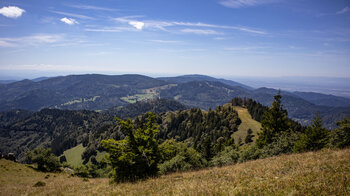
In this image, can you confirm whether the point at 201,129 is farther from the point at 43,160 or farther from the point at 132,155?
the point at 132,155

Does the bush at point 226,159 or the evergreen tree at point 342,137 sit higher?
the evergreen tree at point 342,137

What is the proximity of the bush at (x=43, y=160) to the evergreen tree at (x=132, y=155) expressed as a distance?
34638 millimetres

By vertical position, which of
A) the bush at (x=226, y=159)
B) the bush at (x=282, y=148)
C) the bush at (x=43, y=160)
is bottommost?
the bush at (x=43, y=160)

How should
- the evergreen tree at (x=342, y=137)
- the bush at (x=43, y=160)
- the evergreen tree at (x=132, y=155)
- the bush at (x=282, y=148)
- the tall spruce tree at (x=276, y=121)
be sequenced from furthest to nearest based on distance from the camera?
the bush at (x=43, y=160), the tall spruce tree at (x=276, y=121), the bush at (x=282, y=148), the evergreen tree at (x=342, y=137), the evergreen tree at (x=132, y=155)

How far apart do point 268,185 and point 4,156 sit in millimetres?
56256

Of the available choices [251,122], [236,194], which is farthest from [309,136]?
[251,122]

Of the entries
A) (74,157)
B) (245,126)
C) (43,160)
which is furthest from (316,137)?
(74,157)

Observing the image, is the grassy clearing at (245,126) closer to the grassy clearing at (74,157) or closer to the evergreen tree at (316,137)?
the evergreen tree at (316,137)

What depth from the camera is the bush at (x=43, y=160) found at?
37.4 metres

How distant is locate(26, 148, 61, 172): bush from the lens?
37.4 metres

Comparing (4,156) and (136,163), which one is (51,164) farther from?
(136,163)

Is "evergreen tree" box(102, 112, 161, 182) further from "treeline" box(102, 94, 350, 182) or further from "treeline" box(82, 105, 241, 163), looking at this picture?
"treeline" box(82, 105, 241, 163)

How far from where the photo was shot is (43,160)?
37.8 m

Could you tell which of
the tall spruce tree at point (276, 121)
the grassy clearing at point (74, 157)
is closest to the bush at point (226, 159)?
the tall spruce tree at point (276, 121)
